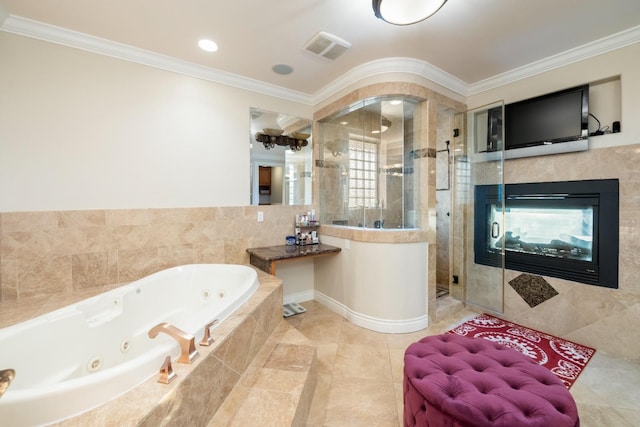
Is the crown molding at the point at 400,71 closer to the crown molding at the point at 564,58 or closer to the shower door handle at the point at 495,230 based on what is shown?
the crown molding at the point at 564,58

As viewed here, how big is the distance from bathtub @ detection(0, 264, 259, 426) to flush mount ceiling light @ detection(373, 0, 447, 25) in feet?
6.86

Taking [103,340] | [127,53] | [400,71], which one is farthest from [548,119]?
[103,340]

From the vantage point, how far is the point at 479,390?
1.18 metres

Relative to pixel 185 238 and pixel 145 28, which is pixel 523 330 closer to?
pixel 185 238

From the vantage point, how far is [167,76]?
8.41 feet

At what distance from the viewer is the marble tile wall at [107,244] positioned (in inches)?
79.0

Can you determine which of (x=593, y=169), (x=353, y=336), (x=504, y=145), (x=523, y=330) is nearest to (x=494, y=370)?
(x=353, y=336)

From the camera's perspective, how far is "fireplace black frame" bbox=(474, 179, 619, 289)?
7.36ft

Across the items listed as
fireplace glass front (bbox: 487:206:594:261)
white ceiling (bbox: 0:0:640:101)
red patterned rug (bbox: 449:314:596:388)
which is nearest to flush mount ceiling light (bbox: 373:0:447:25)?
white ceiling (bbox: 0:0:640:101)

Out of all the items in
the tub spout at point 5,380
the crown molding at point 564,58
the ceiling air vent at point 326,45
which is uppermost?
the ceiling air vent at point 326,45

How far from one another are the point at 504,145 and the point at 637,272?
1.51m

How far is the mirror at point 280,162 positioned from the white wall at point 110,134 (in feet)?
0.44

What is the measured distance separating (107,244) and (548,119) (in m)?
4.22

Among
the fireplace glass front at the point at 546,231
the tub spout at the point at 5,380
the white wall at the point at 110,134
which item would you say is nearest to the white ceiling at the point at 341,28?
the white wall at the point at 110,134
